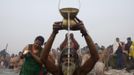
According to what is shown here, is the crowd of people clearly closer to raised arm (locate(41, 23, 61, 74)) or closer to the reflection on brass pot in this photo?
raised arm (locate(41, 23, 61, 74))

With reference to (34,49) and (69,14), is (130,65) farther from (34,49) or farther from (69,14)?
(69,14)

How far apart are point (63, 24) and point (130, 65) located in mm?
12569

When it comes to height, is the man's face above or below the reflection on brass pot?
Result: below

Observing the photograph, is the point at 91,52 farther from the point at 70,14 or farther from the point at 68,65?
the point at 70,14

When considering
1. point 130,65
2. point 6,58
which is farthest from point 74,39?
point 6,58

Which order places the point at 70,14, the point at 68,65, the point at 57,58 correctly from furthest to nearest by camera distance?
the point at 57,58, the point at 70,14, the point at 68,65

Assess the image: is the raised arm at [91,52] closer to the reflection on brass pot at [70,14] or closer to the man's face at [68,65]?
the reflection on brass pot at [70,14]

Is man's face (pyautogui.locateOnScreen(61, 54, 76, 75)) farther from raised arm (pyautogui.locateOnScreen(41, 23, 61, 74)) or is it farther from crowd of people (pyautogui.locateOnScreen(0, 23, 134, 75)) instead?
raised arm (pyautogui.locateOnScreen(41, 23, 61, 74))

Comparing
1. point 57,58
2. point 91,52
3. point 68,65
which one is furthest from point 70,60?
point 57,58

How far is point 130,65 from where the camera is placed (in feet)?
57.5

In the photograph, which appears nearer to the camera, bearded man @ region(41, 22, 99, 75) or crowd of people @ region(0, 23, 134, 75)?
bearded man @ region(41, 22, 99, 75)

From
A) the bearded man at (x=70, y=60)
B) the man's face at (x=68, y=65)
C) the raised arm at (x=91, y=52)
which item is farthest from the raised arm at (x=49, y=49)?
the raised arm at (x=91, y=52)

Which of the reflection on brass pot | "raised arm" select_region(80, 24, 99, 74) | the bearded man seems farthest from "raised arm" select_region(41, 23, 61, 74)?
"raised arm" select_region(80, 24, 99, 74)

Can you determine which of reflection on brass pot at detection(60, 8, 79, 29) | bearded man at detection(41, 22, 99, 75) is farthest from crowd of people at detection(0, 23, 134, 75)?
reflection on brass pot at detection(60, 8, 79, 29)
